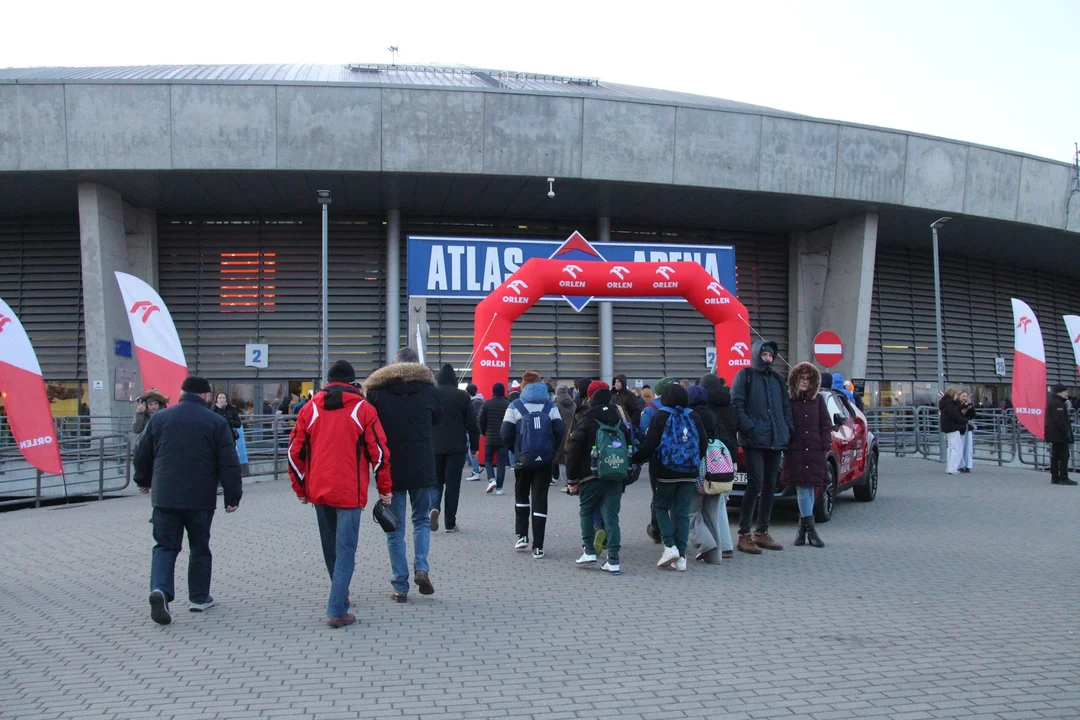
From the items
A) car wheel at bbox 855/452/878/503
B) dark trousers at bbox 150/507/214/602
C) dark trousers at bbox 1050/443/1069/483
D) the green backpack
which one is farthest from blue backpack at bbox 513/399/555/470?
dark trousers at bbox 1050/443/1069/483

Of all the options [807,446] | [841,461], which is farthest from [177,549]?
[841,461]

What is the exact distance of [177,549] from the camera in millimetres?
6527

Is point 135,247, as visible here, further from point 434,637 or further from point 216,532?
point 434,637

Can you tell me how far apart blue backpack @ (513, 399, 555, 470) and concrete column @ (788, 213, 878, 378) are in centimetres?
2047

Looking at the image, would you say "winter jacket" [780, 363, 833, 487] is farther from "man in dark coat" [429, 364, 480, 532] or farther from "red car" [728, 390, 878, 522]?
"man in dark coat" [429, 364, 480, 532]

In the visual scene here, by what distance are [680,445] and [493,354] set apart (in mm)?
10106

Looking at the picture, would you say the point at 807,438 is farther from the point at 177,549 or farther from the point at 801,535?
the point at 177,549

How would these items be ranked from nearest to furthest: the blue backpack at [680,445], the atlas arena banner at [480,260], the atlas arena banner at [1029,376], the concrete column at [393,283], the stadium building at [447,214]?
the blue backpack at [680,445] < the atlas arena banner at [1029,376] < the atlas arena banner at [480,260] < the stadium building at [447,214] < the concrete column at [393,283]

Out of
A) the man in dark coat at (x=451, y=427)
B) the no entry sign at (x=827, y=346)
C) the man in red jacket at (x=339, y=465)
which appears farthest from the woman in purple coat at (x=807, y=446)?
the no entry sign at (x=827, y=346)

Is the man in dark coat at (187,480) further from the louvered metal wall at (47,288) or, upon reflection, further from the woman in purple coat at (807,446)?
the louvered metal wall at (47,288)

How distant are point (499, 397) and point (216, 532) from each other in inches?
188

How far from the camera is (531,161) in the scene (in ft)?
75.7

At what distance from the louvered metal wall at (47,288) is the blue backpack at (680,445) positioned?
2260cm

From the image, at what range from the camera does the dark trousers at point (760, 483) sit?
9.07 meters
